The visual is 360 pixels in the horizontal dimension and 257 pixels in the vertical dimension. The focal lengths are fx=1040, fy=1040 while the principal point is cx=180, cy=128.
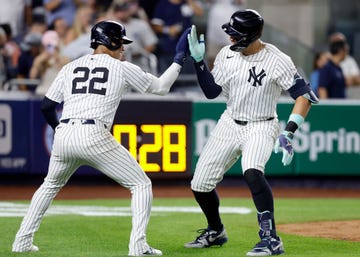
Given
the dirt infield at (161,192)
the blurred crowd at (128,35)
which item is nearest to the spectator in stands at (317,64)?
the blurred crowd at (128,35)

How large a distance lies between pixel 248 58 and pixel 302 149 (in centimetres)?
655

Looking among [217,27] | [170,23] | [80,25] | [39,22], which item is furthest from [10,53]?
[217,27]

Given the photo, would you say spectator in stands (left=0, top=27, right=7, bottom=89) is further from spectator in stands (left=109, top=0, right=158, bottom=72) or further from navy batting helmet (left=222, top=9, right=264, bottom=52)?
navy batting helmet (left=222, top=9, right=264, bottom=52)

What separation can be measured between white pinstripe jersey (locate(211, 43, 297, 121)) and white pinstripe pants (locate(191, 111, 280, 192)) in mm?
84

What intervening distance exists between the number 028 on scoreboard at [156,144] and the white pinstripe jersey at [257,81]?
15.9ft

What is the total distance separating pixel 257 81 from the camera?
834cm

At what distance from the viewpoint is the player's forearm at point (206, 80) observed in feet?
27.4

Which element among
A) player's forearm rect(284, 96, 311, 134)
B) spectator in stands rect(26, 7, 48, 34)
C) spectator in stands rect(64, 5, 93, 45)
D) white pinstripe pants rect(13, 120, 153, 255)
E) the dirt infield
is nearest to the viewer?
white pinstripe pants rect(13, 120, 153, 255)

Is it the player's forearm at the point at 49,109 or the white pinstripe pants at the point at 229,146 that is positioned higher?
the player's forearm at the point at 49,109

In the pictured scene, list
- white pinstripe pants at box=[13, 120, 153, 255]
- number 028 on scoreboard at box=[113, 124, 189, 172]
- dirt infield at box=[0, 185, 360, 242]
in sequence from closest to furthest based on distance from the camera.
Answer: white pinstripe pants at box=[13, 120, 153, 255]
number 028 on scoreboard at box=[113, 124, 189, 172]
dirt infield at box=[0, 185, 360, 242]

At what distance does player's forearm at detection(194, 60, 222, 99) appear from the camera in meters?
8.36

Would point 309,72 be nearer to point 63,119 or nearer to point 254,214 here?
point 254,214

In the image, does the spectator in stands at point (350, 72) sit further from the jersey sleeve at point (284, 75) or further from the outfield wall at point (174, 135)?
the jersey sleeve at point (284, 75)

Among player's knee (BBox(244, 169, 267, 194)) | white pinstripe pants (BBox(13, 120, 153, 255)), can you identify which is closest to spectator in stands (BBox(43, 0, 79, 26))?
white pinstripe pants (BBox(13, 120, 153, 255))
